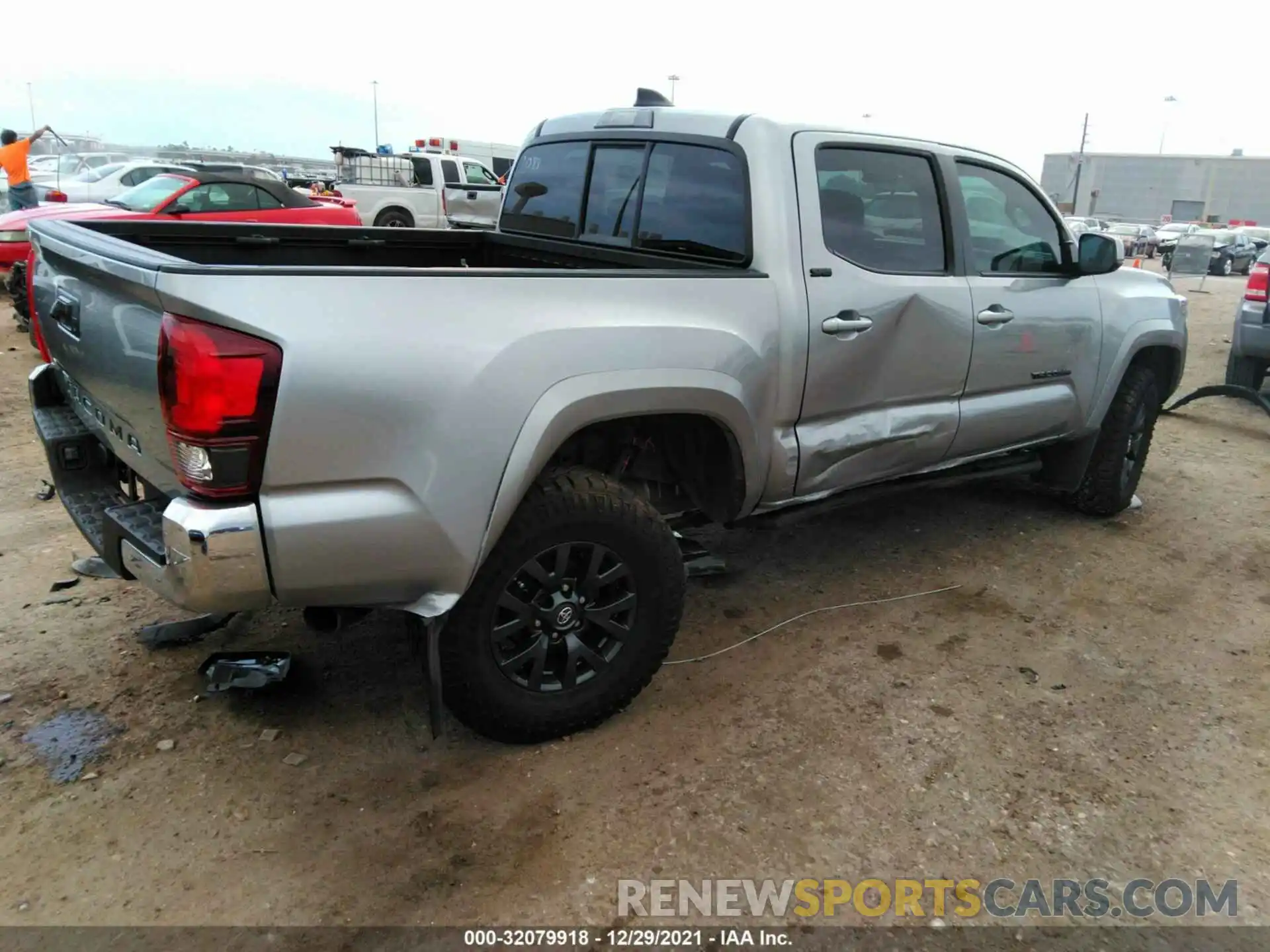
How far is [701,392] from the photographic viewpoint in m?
2.88

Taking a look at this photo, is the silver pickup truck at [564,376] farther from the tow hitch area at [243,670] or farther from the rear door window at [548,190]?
the tow hitch area at [243,670]

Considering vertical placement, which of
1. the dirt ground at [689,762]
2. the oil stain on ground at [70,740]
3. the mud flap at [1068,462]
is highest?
the mud flap at [1068,462]

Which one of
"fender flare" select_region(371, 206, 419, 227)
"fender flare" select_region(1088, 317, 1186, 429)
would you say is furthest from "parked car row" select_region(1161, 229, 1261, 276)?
"fender flare" select_region(1088, 317, 1186, 429)

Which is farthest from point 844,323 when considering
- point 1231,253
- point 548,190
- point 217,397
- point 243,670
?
point 1231,253

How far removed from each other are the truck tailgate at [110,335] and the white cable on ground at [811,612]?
76.0 inches

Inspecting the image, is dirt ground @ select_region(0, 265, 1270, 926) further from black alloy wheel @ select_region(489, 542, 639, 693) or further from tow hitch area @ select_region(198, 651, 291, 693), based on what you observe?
black alloy wheel @ select_region(489, 542, 639, 693)

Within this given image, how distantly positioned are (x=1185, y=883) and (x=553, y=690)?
1.84 m

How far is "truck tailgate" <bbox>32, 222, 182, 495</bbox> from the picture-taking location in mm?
2248

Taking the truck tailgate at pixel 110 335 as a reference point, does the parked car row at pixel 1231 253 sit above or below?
below

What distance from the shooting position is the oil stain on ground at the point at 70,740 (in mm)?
2748

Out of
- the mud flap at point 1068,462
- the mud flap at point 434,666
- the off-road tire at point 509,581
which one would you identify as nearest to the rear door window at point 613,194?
the off-road tire at point 509,581

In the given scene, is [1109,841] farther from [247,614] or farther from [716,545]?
[247,614]

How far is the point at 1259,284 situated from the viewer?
7.78 m

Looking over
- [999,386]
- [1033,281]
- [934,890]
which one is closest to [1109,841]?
[934,890]
